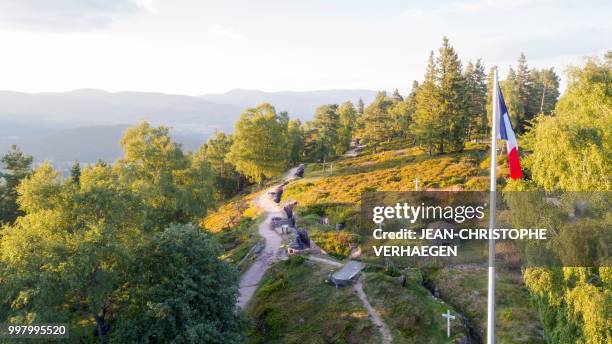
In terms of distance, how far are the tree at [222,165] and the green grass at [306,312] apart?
50.5m

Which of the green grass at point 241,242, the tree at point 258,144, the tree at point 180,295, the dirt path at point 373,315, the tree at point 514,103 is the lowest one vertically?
the green grass at point 241,242

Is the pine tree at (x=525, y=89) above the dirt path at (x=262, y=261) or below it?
above

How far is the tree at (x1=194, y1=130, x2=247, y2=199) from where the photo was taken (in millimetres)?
76750

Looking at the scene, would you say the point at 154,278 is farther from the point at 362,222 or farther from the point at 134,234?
the point at 362,222

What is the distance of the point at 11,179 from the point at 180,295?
32.0 metres

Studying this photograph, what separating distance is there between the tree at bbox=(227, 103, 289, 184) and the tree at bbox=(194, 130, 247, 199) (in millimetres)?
14145

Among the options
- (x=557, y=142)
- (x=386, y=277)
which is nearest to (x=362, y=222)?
(x=386, y=277)

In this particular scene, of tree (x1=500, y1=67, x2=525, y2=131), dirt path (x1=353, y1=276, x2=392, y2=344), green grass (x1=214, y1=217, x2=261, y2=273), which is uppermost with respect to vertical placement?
tree (x1=500, y1=67, x2=525, y2=131)

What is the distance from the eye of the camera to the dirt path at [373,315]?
826 inches

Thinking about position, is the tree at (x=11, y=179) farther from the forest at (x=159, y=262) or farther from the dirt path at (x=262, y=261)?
the dirt path at (x=262, y=261)

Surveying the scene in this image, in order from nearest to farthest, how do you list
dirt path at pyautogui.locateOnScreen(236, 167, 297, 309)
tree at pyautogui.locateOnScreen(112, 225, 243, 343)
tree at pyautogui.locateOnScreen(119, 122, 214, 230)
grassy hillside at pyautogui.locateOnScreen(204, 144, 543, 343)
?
1. tree at pyautogui.locateOnScreen(112, 225, 243, 343)
2. grassy hillside at pyautogui.locateOnScreen(204, 144, 543, 343)
3. dirt path at pyautogui.locateOnScreen(236, 167, 297, 309)
4. tree at pyautogui.locateOnScreen(119, 122, 214, 230)

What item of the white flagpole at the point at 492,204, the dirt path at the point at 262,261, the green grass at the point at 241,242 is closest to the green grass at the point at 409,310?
the dirt path at the point at 262,261

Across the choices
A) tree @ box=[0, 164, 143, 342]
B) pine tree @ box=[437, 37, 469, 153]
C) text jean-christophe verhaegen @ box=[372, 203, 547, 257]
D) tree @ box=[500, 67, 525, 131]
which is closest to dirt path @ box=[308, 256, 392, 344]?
text jean-christophe verhaegen @ box=[372, 203, 547, 257]

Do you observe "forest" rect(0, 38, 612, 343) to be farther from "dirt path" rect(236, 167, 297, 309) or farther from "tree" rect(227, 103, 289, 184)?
"tree" rect(227, 103, 289, 184)
